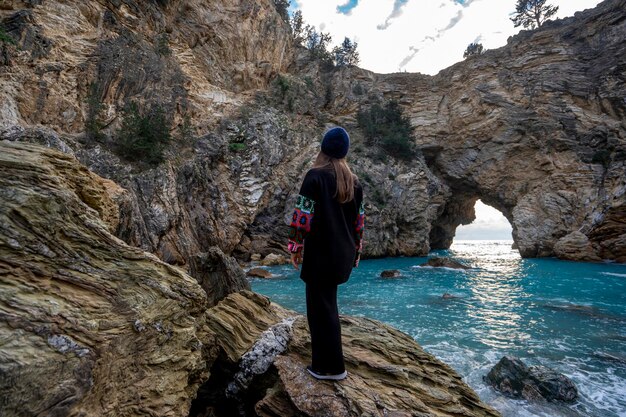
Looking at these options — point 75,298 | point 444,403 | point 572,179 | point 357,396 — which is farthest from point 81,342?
point 572,179

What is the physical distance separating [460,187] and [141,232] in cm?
3375

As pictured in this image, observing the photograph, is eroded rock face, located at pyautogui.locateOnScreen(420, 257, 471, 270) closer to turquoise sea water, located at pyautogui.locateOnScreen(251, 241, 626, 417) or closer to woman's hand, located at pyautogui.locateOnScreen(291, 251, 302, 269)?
turquoise sea water, located at pyautogui.locateOnScreen(251, 241, 626, 417)

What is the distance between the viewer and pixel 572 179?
1034 inches

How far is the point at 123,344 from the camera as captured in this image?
213 centimetres

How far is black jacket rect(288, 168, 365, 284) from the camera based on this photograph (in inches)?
109

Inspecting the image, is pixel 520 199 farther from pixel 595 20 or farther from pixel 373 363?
pixel 373 363

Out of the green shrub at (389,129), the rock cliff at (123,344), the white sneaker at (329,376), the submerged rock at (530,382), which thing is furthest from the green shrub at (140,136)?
the green shrub at (389,129)

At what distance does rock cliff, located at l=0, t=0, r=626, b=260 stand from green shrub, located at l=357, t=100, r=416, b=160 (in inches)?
50.0

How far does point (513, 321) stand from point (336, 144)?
7.84 m

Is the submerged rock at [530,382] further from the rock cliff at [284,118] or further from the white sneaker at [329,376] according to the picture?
the rock cliff at [284,118]

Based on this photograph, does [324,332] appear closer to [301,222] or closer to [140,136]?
[301,222]

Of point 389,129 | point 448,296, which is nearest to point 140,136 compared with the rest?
point 448,296

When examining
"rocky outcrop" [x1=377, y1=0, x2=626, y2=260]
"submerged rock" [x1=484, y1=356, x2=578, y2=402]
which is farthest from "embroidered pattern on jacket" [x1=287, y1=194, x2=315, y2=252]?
"rocky outcrop" [x1=377, y1=0, x2=626, y2=260]

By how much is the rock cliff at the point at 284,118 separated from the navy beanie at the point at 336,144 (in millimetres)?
7845
